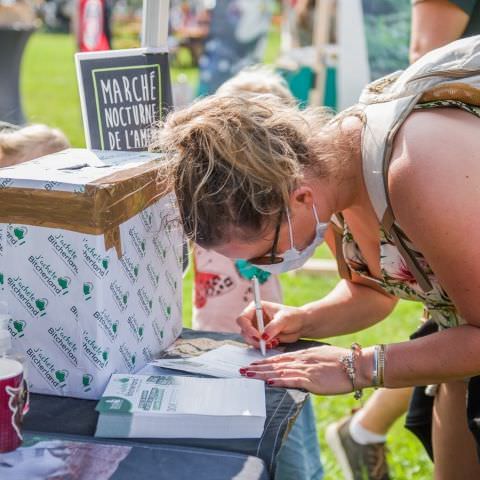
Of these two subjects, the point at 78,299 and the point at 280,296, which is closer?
the point at 78,299

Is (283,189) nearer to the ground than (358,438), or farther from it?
farther from it

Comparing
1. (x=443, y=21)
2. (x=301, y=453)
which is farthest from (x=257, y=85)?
(x=301, y=453)

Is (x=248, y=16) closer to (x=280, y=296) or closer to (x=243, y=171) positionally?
(x=280, y=296)

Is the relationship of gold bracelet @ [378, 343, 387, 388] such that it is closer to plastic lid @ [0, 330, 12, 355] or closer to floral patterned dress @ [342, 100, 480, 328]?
floral patterned dress @ [342, 100, 480, 328]

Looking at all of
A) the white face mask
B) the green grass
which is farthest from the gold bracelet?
the green grass

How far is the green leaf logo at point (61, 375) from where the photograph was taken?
1.42 meters

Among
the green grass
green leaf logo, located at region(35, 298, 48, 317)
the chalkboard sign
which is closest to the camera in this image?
green leaf logo, located at region(35, 298, 48, 317)

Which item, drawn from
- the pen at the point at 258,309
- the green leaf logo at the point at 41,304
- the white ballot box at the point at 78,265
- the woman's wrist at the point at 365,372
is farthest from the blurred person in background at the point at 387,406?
the green leaf logo at the point at 41,304

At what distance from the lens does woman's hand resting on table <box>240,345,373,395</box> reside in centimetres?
143

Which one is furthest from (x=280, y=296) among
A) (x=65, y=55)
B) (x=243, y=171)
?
(x=65, y=55)

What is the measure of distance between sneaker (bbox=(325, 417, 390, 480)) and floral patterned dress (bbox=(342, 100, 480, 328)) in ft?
A: 3.32

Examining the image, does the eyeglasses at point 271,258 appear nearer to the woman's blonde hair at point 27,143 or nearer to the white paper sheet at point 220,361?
the white paper sheet at point 220,361

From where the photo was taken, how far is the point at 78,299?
1.36m

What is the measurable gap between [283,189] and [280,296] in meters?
1.18
